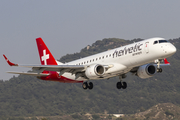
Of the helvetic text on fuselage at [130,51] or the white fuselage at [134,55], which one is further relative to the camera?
the helvetic text on fuselage at [130,51]

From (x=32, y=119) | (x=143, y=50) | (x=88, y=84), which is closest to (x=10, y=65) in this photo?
(x=88, y=84)

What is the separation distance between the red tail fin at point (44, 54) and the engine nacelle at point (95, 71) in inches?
464

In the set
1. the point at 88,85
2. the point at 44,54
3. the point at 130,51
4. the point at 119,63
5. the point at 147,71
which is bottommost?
the point at 88,85

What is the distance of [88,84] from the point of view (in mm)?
44188

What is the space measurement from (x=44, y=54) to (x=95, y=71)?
15.1 metres

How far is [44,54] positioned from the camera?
172 ft

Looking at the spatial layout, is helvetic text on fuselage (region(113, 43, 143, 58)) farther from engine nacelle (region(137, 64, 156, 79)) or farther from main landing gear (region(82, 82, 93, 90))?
main landing gear (region(82, 82, 93, 90))

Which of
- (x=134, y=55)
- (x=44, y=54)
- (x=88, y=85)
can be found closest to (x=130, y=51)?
(x=134, y=55)

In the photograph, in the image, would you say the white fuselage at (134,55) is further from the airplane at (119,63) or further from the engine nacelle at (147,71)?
the engine nacelle at (147,71)

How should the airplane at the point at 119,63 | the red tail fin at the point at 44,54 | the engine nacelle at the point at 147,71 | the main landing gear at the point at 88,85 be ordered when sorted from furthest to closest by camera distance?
the red tail fin at the point at 44,54 → the main landing gear at the point at 88,85 → the engine nacelle at the point at 147,71 → the airplane at the point at 119,63

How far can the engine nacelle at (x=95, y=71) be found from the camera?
39.9 meters

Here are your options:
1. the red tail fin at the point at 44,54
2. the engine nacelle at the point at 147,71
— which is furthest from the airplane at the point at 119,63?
the red tail fin at the point at 44,54

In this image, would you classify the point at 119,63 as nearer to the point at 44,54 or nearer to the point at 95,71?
the point at 95,71

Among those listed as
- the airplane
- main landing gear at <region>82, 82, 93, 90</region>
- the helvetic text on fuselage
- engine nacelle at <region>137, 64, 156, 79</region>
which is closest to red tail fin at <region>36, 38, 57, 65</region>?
the airplane
